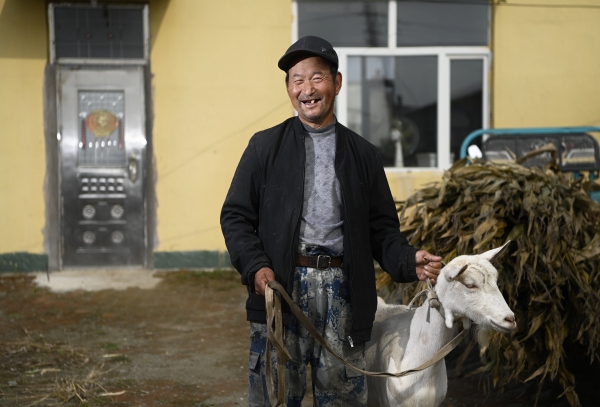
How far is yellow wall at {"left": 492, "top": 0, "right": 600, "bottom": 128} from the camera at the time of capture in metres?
8.42

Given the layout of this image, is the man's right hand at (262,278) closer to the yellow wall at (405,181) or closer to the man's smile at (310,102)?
the man's smile at (310,102)

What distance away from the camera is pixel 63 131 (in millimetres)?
8375

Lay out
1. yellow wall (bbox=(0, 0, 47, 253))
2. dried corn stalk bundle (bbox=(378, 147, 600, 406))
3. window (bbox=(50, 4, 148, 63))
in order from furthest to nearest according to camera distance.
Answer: window (bbox=(50, 4, 148, 63)) → yellow wall (bbox=(0, 0, 47, 253)) → dried corn stalk bundle (bbox=(378, 147, 600, 406))

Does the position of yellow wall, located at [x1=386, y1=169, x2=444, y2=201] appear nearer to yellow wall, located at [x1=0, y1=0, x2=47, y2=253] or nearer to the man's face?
yellow wall, located at [x1=0, y1=0, x2=47, y2=253]

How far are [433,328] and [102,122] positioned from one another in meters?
6.22

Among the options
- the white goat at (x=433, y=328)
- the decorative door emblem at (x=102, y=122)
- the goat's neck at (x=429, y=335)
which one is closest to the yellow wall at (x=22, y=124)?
the decorative door emblem at (x=102, y=122)

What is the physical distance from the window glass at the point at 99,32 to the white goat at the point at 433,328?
5.86 m

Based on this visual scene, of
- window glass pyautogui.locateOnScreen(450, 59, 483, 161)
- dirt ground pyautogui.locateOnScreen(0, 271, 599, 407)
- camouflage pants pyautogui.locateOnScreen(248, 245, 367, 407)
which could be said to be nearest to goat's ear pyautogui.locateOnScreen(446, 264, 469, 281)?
camouflage pants pyautogui.locateOnScreen(248, 245, 367, 407)

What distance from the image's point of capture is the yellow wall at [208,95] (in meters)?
8.33

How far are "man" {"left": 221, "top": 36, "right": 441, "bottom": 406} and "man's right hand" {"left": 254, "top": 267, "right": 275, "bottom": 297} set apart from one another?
0.07 m

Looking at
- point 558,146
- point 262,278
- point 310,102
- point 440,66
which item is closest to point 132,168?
point 440,66

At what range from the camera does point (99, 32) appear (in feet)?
27.4

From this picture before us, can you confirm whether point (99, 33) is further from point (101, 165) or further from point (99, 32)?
point (101, 165)

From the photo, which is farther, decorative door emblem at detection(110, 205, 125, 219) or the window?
decorative door emblem at detection(110, 205, 125, 219)
